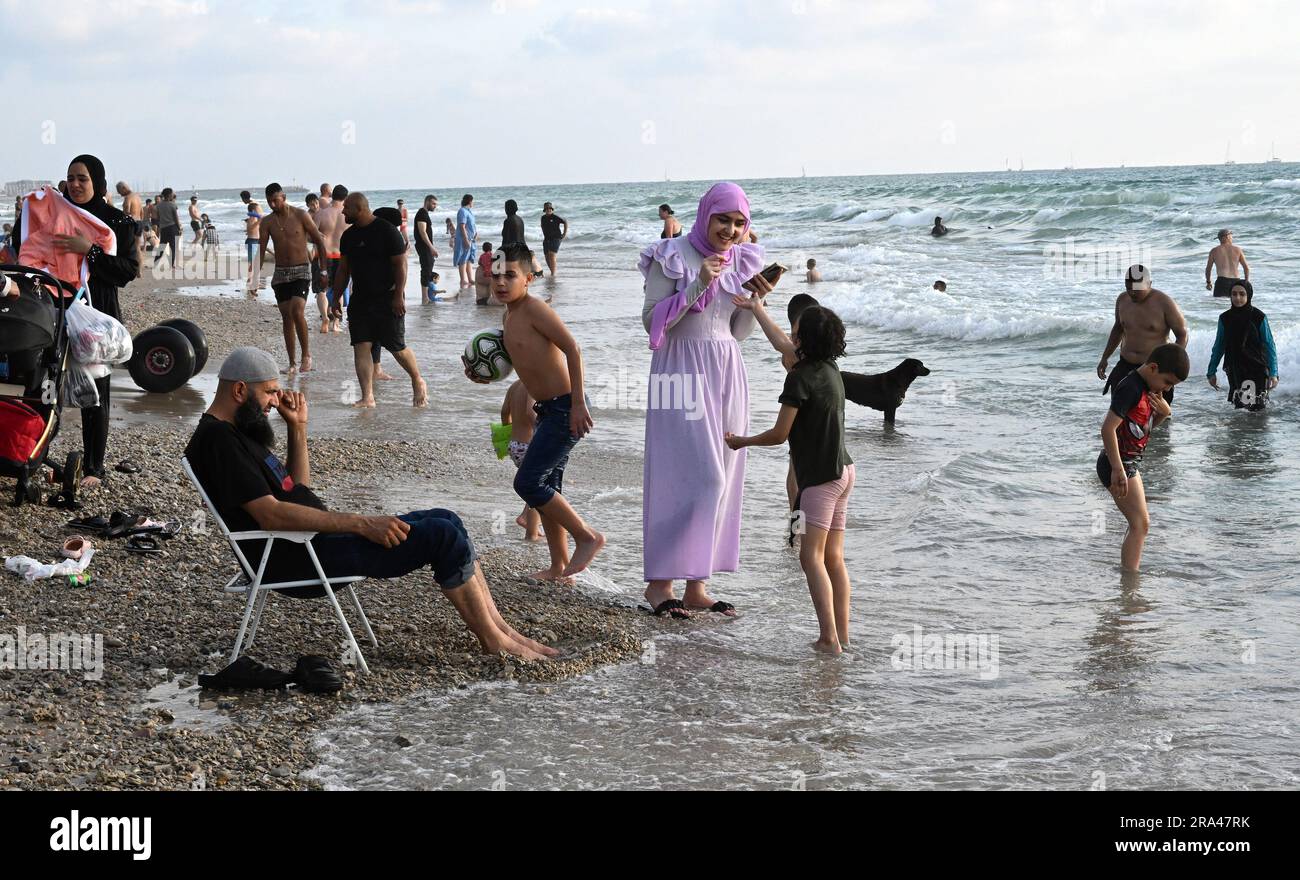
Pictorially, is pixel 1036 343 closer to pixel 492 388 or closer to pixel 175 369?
pixel 492 388

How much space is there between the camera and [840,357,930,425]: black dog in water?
36.4 ft

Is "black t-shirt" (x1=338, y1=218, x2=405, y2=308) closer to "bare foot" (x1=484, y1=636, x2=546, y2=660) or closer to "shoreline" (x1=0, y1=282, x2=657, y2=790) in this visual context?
"shoreline" (x1=0, y1=282, x2=657, y2=790)

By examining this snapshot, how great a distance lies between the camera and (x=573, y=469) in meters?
8.98

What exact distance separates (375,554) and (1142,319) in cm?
653

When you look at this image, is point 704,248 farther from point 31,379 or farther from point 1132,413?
point 31,379

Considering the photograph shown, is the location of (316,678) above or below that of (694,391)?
below

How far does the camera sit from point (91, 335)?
6438 millimetres

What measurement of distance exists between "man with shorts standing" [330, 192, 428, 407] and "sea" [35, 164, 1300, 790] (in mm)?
595

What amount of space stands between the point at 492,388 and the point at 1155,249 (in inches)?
948

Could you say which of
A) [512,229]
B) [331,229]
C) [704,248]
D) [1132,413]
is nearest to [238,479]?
[704,248]

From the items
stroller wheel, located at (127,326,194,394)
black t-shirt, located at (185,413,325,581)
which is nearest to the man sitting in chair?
black t-shirt, located at (185,413,325,581)
